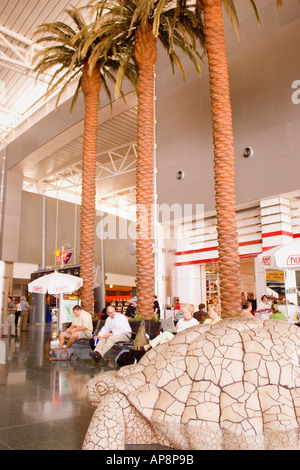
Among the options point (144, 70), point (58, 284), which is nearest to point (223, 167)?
point (144, 70)

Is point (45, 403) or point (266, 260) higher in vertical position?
point (266, 260)

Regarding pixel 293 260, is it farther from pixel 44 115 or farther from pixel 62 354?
pixel 44 115

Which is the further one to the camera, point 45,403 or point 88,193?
point 88,193

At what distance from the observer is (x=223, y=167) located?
9.25 m

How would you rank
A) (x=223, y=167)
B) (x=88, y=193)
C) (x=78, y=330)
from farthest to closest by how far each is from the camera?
(x=88, y=193) → (x=78, y=330) → (x=223, y=167)

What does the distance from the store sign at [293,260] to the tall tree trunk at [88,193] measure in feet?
19.8

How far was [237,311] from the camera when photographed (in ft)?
28.1

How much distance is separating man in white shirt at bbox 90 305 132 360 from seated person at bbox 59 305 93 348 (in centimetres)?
133

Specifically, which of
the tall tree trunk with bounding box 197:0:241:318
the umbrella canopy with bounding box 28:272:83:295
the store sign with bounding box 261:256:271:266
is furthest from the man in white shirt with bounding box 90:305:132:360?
the store sign with bounding box 261:256:271:266

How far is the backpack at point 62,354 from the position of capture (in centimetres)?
906

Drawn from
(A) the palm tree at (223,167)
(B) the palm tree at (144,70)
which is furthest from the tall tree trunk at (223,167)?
(B) the palm tree at (144,70)

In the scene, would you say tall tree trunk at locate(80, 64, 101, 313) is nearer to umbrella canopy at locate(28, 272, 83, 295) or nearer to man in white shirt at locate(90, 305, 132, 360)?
umbrella canopy at locate(28, 272, 83, 295)

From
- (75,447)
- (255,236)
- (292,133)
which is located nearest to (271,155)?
(292,133)

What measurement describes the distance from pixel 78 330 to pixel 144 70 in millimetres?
7871
